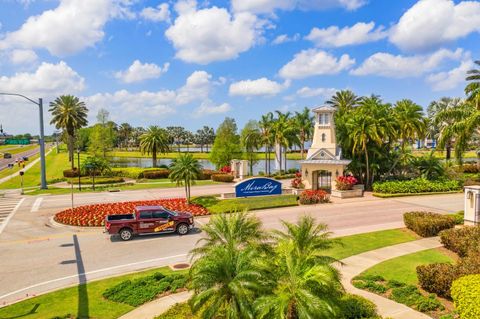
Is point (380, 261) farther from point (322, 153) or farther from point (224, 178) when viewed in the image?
point (224, 178)

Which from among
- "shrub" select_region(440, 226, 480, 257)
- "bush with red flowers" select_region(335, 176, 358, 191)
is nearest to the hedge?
"bush with red flowers" select_region(335, 176, 358, 191)

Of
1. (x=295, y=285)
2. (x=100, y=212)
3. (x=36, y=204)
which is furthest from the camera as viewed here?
(x=36, y=204)

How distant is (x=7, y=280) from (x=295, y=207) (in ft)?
71.5

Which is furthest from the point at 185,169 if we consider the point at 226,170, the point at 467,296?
the point at 226,170

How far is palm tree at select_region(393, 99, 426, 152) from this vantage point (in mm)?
38625

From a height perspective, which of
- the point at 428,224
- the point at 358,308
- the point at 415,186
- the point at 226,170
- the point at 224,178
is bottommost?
the point at 358,308

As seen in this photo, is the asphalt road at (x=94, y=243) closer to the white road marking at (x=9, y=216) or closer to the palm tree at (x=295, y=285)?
the white road marking at (x=9, y=216)

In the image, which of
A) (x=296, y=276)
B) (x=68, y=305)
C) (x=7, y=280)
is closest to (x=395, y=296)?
(x=296, y=276)

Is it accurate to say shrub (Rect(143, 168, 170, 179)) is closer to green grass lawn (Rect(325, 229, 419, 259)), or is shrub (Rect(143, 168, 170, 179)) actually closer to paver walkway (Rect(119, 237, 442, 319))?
green grass lawn (Rect(325, 229, 419, 259))

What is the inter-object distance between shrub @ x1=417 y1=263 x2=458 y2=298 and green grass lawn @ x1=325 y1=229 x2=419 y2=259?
4571 mm

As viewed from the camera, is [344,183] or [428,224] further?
[344,183]

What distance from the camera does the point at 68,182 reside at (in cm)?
4753

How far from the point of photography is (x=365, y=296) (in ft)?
41.9

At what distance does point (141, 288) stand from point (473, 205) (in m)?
19.3
